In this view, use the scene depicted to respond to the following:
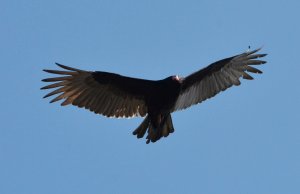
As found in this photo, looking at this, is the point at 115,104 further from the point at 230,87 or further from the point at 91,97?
the point at 230,87

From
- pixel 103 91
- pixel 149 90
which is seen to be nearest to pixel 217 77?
pixel 149 90

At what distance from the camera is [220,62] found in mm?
14703

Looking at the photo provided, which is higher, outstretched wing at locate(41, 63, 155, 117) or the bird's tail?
outstretched wing at locate(41, 63, 155, 117)

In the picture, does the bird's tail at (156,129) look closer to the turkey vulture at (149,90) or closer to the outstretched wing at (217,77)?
the turkey vulture at (149,90)

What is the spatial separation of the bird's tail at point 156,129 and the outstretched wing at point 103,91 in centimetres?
38

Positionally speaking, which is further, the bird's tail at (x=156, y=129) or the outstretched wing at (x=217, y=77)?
the outstretched wing at (x=217, y=77)

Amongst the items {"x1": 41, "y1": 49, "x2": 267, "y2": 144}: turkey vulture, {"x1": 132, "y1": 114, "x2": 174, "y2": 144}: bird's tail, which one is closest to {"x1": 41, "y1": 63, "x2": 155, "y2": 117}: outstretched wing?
{"x1": 41, "y1": 49, "x2": 267, "y2": 144}: turkey vulture

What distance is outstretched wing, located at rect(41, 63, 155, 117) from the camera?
1436 cm

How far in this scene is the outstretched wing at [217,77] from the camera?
14.6 meters

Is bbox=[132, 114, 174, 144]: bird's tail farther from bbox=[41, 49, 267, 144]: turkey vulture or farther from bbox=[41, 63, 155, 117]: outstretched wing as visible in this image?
bbox=[41, 63, 155, 117]: outstretched wing

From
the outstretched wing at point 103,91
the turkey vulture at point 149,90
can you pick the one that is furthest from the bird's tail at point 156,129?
the outstretched wing at point 103,91

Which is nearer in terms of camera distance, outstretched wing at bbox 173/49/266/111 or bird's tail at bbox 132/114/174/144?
bird's tail at bbox 132/114/174/144

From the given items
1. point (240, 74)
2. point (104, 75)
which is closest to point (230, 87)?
point (240, 74)

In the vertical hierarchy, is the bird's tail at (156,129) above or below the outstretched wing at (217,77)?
below
